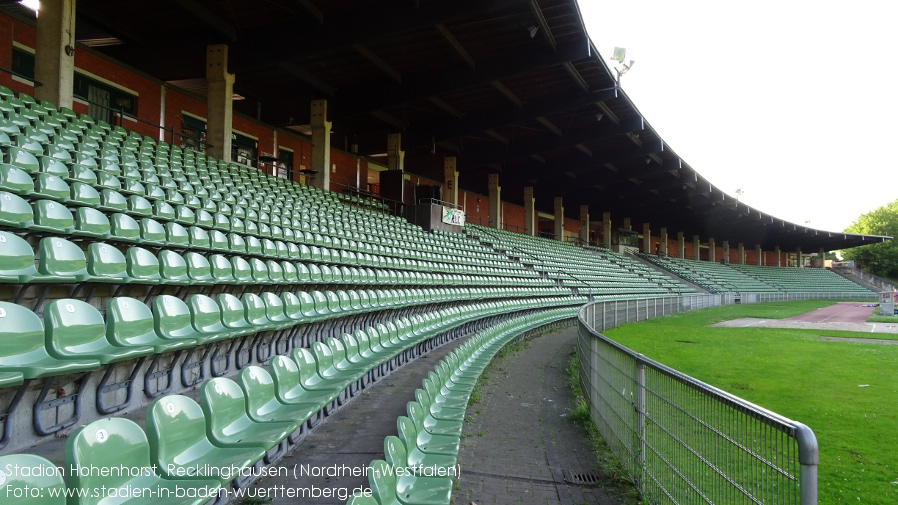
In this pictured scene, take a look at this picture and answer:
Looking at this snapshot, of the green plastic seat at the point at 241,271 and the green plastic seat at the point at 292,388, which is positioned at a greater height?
A: the green plastic seat at the point at 241,271

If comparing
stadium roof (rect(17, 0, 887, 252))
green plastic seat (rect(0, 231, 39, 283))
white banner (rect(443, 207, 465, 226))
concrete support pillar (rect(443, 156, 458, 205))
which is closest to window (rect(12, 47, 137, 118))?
stadium roof (rect(17, 0, 887, 252))

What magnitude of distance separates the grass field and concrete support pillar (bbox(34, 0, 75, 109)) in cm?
1177

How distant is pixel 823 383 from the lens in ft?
23.1

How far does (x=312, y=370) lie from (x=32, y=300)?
182cm

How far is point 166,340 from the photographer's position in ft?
10.2

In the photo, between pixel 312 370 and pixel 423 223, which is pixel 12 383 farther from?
pixel 423 223

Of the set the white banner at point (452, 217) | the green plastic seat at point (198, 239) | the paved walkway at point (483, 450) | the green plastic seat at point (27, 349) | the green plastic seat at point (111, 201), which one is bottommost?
the paved walkway at point (483, 450)

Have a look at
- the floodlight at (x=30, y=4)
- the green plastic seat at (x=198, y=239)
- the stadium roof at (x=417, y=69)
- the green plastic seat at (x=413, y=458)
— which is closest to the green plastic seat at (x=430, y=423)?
the green plastic seat at (x=413, y=458)

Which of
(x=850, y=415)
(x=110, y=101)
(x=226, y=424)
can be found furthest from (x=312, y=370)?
(x=110, y=101)

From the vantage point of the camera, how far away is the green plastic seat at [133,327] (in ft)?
9.41

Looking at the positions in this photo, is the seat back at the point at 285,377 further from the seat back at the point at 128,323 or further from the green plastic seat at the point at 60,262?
the green plastic seat at the point at 60,262

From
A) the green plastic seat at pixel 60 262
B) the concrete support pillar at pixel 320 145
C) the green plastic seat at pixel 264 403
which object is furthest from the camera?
the concrete support pillar at pixel 320 145

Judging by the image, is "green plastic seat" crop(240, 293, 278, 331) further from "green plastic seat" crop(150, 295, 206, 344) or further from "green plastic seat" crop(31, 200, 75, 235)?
"green plastic seat" crop(31, 200, 75, 235)

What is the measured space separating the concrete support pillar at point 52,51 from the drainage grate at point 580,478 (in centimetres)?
1077
